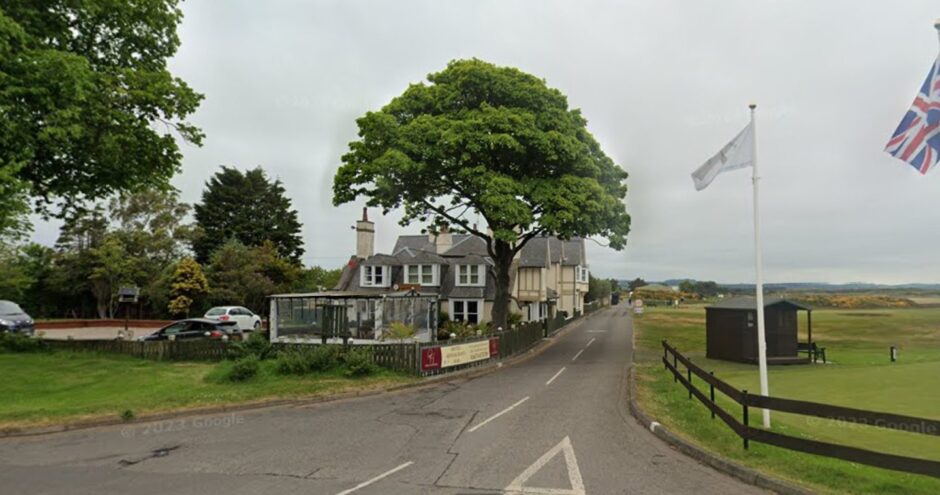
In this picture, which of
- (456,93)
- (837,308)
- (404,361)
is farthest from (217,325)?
(837,308)

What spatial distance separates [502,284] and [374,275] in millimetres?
17850

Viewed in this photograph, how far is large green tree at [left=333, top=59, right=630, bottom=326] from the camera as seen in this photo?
25.5m

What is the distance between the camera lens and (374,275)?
4525cm

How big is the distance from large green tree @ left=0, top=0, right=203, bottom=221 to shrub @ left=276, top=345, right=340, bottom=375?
9240 mm

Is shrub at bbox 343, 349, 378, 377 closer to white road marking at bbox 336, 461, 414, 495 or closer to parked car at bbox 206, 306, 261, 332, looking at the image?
white road marking at bbox 336, 461, 414, 495

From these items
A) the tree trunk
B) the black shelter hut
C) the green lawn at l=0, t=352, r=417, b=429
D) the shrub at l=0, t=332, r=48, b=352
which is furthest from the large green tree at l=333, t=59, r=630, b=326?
the shrub at l=0, t=332, r=48, b=352

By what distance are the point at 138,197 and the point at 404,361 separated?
4339 cm

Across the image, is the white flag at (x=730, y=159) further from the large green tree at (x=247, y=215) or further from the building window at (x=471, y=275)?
the large green tree at (x=247, y=215)

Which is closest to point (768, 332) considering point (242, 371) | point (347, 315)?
point (347, 315)

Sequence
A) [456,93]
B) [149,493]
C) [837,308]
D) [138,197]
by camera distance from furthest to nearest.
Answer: [837,308], [138,197], [456,93], [149,493]

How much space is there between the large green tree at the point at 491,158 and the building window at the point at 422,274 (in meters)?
14.7

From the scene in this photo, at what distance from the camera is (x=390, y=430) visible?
12.0 metres

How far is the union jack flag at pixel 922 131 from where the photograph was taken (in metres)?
7.90

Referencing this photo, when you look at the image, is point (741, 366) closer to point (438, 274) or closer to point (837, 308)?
point (438, 274)
